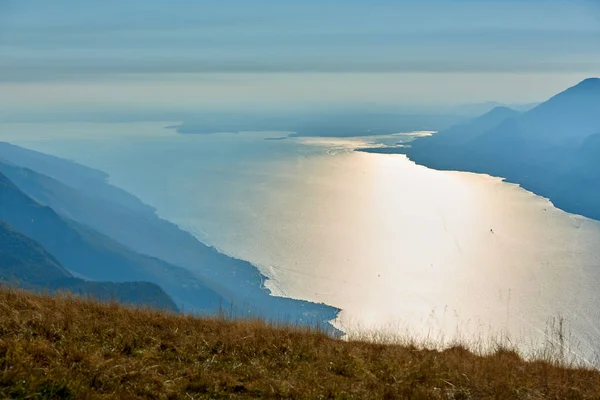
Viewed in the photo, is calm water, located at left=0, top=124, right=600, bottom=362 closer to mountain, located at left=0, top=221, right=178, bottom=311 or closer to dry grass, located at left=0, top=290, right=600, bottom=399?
mountain, located at left=0, top=221, right=178, bottom=311

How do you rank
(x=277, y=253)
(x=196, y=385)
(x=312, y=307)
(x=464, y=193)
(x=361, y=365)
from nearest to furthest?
(x=196, y=385), (x=361, y=365), (x=312, y=307), (x=277, y=253), (x=464, y=193)

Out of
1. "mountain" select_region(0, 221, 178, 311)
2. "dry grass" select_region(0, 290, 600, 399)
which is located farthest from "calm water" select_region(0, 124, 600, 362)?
"dry grass" select_region(0, 290, 600, 399)

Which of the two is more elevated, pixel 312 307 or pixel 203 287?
pixel 312 307

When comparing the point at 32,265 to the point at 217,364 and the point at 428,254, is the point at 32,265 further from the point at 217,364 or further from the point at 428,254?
the point at 217,364

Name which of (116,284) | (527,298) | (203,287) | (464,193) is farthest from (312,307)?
(464,193)

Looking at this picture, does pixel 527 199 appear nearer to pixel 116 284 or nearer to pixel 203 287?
pixel 203 287

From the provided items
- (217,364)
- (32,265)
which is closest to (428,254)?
(32,265)

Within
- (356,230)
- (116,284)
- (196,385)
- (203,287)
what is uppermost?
(196,385)

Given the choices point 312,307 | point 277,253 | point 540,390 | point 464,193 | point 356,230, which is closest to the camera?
point 540,390
